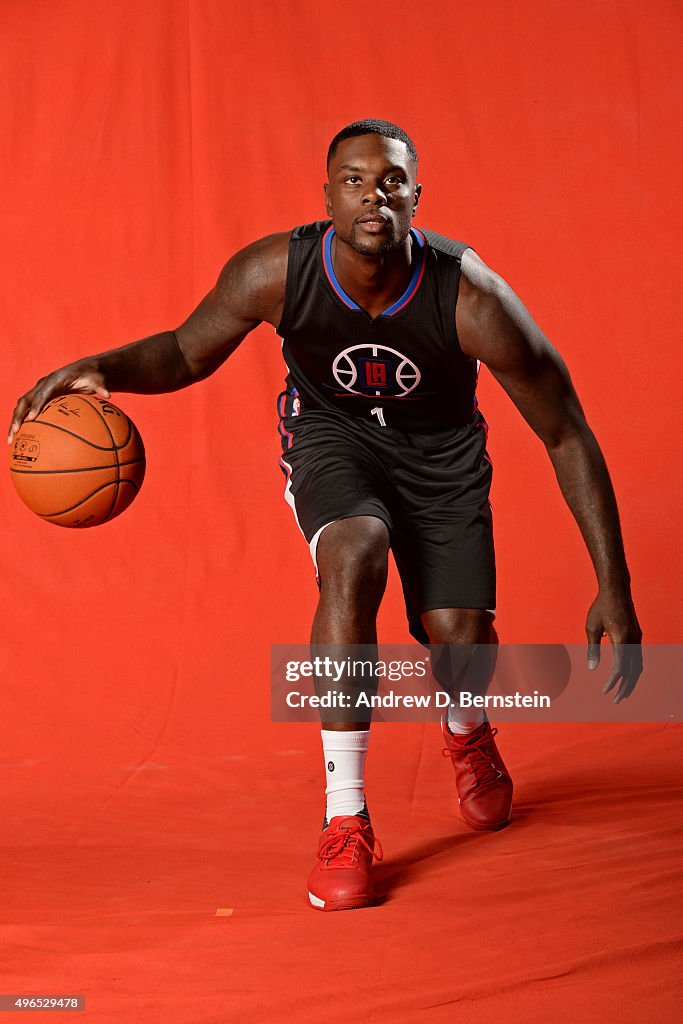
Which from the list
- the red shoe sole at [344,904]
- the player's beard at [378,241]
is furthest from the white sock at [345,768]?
the player's beard at [378,241]

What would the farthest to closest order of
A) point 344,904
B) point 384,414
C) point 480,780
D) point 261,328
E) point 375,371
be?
point 261,328 < point 480,780 < point 384,414 < point 375,371 < point 344,904

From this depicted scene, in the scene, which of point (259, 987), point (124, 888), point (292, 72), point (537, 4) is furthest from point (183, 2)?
point (259, 987)

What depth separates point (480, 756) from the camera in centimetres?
329

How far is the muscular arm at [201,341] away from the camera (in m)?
2.90

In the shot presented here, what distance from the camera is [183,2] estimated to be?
5.21 metres

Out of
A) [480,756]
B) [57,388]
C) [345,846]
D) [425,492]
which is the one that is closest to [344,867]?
[345,846]

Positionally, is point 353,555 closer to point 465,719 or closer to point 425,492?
point 425,492

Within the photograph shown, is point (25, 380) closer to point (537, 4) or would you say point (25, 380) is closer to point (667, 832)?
point (537, 4)

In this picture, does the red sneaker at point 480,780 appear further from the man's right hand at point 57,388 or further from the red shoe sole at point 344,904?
the man's right hand at point 57,388

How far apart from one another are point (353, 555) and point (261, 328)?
2570 millimetres

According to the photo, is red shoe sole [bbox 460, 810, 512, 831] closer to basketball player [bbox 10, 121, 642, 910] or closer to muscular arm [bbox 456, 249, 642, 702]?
basketball player [bbox 10, 121, 642, 910]

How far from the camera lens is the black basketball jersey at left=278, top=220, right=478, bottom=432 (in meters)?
2.90

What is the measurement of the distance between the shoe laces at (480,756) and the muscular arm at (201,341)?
116cm

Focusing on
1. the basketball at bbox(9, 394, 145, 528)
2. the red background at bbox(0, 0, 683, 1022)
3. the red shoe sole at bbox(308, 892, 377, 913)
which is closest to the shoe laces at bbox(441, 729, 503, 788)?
the red background at bbox(0, 0, 683, 1022)
